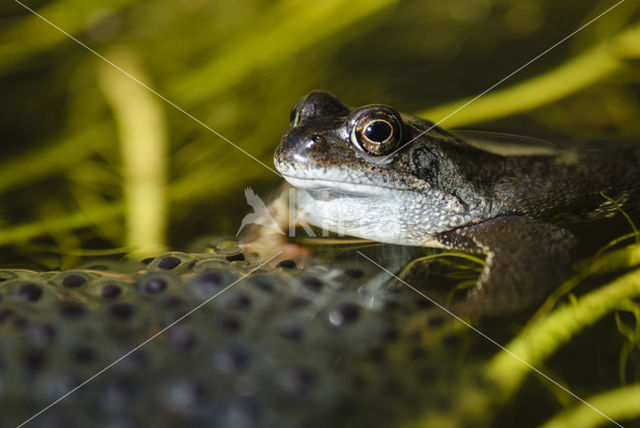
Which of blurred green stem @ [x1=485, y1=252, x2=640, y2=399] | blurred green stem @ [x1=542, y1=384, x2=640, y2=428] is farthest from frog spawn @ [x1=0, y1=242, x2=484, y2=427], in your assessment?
blurred green stem @ [x1=542, y1=384, x2=640, y2=428]

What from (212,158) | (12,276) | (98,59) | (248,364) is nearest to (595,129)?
(212,158)

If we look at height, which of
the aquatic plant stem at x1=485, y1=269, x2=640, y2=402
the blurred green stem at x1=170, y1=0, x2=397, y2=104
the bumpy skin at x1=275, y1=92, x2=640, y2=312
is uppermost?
the blurred green stem at x1=170, y1=0, x2=397, y2=104

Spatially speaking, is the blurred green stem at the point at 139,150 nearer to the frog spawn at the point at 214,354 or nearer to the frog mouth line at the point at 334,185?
the frog spawn at the point at 214,354

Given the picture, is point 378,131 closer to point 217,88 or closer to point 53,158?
point 217,88

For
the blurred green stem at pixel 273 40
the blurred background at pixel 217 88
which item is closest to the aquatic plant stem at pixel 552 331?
the blurred background at pixel 217 88

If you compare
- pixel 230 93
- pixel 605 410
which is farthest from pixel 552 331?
pixel 230 93

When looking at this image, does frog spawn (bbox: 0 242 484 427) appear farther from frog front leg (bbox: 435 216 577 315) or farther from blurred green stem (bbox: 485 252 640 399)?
frog front leg (bbox: 435 216 577 315)
